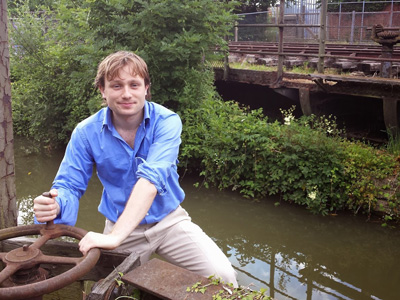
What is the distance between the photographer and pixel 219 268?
2.52 m

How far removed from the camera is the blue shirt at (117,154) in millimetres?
2471

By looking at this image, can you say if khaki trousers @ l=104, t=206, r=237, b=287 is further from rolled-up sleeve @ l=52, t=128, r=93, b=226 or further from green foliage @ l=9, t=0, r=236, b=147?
green foliage @ l=9, t=0, r=236, b=147

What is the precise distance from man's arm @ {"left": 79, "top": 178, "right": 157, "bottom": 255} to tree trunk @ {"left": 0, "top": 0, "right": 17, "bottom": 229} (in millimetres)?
1311

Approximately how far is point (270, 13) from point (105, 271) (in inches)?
873

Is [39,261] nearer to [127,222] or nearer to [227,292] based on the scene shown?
[127,222]

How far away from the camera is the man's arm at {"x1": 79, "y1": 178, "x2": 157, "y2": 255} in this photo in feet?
6.73

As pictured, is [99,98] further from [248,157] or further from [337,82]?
[337,82]

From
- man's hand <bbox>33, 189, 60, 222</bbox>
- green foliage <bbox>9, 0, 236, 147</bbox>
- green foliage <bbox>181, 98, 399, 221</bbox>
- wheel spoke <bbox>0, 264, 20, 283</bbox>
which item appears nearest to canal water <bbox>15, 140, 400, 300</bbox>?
green foliage <bbox>181, 98, 399, 221</bbox>

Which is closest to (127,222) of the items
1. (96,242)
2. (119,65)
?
(96,242)

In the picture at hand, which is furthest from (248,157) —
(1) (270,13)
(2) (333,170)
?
(1) (270,13)

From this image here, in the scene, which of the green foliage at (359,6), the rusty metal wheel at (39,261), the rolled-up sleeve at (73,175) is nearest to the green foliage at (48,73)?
the rolled-up sleeve at (73,175)

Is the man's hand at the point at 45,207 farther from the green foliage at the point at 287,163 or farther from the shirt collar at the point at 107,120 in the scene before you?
the green foliage at the point at 287,163

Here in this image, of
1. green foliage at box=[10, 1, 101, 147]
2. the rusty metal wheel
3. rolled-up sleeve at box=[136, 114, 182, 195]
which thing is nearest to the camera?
the rusty metal wheel

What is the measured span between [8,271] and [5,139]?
1.39 meters
